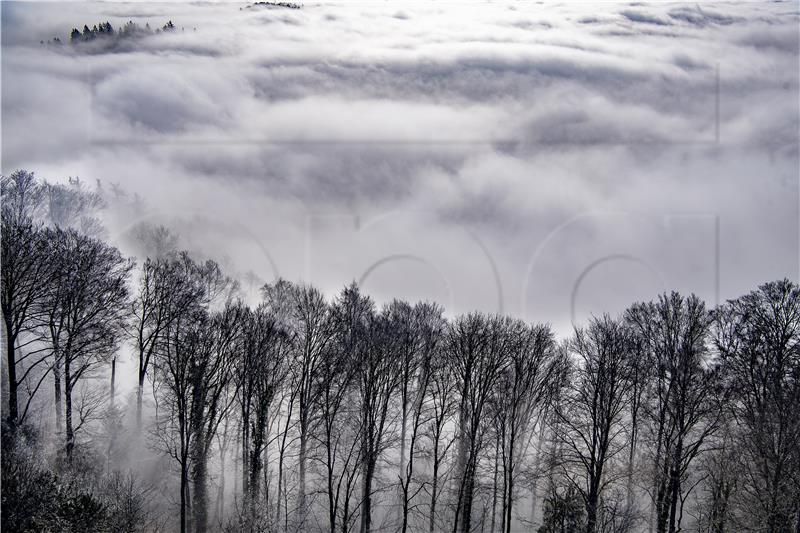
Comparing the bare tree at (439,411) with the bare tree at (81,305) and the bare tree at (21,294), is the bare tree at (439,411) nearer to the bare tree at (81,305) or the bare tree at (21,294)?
the bare tree at (81,305)

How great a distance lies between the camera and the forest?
11.6 m

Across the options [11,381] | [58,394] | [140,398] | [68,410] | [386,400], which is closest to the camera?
[11,381]

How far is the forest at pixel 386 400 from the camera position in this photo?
1162 centimetres

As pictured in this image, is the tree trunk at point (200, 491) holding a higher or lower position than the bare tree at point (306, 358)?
lower

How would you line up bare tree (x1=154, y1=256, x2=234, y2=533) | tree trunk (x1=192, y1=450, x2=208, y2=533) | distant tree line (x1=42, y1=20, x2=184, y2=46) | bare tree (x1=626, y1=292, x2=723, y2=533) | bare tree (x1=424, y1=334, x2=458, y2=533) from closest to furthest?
bare tree (x1=154, y1=256, x2=234, y2=533), tree trunk (x1=192, y1=450, x2=208, y2=533), bare tree (x1=626, y1=292, x2=723, y2=533), bare tree (x1=424, y1=334, x2=458, y2=533), distant tree line (x1=42, y1=20, x2=184, y2=46)

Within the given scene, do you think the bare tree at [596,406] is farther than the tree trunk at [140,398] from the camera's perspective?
No

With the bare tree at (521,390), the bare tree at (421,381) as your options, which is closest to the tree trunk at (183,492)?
the bare tree at (421,381)

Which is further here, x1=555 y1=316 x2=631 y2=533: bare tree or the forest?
x1=555 y1=316 x2=631 y2=533: bare tree

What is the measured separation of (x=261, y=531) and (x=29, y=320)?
19.8ft

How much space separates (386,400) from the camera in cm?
1252

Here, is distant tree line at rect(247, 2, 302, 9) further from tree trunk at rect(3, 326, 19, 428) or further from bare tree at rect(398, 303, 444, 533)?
tree trunk at rect(3, 326, 19, 428)

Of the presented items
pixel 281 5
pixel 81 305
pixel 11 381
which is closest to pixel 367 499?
pixel 11 381

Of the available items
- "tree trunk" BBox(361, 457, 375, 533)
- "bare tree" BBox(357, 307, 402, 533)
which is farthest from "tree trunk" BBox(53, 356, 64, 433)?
"tree trunk" BBox(361, 457, 375, 533)

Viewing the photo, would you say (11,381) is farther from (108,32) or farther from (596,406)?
(596,406)
